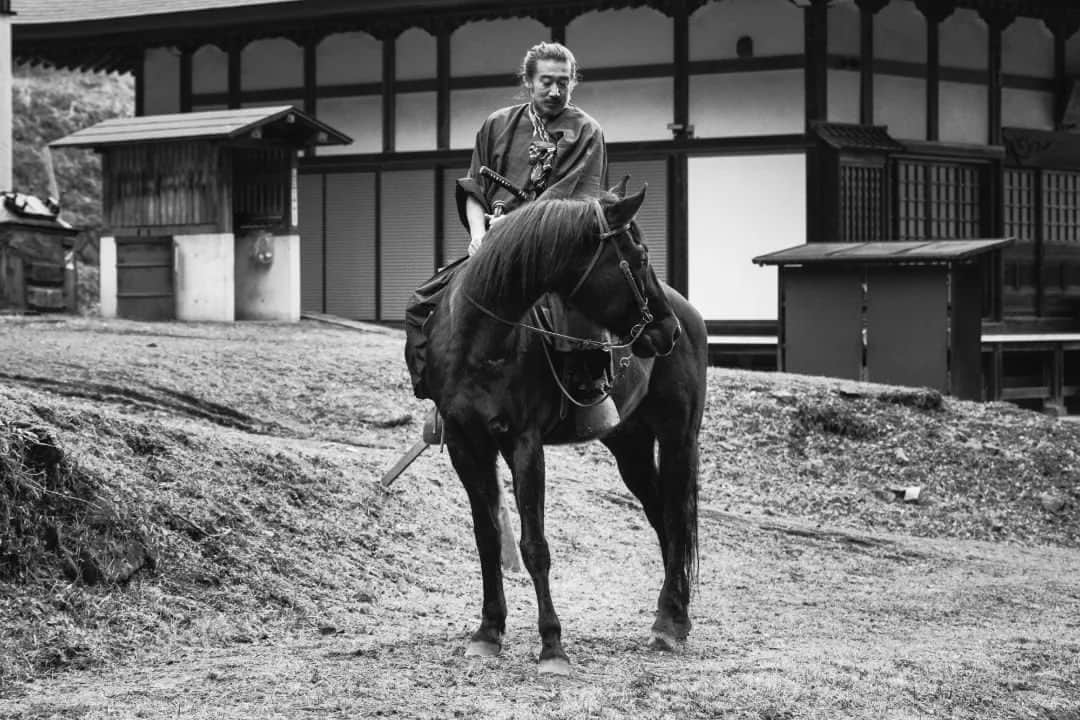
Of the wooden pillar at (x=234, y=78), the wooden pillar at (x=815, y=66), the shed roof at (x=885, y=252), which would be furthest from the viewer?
the wooden pillar at (x=234, y=78)

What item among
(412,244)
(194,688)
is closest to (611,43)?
(412,244)

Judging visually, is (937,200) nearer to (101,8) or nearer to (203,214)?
(203,214)

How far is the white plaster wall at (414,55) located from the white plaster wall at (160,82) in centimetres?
392

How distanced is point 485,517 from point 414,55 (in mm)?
16335

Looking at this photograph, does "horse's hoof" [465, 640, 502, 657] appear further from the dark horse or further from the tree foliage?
the tree foliage

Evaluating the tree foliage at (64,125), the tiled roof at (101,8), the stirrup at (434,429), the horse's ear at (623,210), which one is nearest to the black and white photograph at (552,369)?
the horse's ear at (623,210)

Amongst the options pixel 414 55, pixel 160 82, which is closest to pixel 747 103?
pixel 414 55

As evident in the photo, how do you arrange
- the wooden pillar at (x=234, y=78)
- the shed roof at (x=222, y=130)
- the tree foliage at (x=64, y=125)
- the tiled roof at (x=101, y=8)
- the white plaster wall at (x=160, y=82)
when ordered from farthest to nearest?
the tree foliage at (x=64, y=125) < the white plaster wall at (x=160, y=82) < the wooden pillar at (x=234, y=78) < the tiled roof at (x=101, y=8) < the shed roof at (x=222, y=130)

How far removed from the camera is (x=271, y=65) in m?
23.3

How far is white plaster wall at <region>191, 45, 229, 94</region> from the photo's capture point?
23703 millimetres

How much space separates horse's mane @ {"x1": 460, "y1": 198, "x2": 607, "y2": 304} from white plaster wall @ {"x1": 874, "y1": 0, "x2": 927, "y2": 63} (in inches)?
583

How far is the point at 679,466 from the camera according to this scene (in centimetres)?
772

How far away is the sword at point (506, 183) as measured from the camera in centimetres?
725

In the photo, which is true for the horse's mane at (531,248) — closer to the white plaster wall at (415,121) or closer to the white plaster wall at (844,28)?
the white plaster wall at (844,28)
